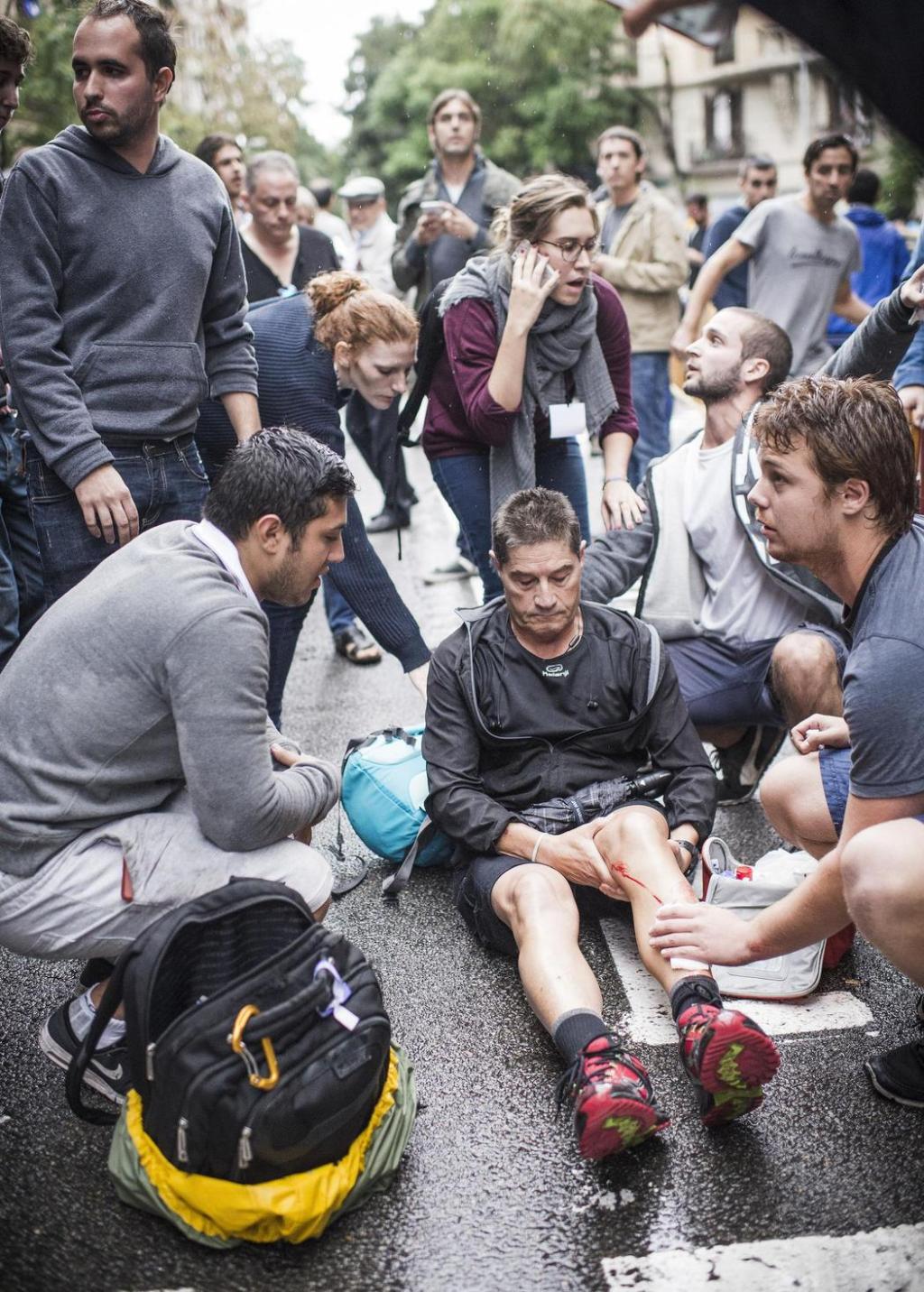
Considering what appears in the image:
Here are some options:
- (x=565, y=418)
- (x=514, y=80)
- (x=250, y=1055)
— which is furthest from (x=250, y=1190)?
(x=514, y=80)

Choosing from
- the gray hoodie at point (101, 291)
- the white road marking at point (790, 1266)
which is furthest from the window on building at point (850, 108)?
the gray hoodie at point (101, 291)

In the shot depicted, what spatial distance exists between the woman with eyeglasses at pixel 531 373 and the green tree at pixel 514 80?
145 feet

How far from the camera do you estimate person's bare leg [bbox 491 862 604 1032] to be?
2.94 metres

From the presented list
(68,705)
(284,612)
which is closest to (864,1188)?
(68,705)

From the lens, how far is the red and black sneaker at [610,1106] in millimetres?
2518

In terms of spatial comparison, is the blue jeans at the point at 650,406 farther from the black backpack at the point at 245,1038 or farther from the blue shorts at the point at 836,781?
the black backpack at the point at 245,1038

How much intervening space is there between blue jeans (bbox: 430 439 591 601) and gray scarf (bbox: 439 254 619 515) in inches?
3.0

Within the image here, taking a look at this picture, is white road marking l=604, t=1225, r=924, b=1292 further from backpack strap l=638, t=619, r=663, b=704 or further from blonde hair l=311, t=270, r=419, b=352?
blonde hair l=311, t=270, r=419, b=352

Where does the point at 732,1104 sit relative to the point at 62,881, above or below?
below

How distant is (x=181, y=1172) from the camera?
240cm

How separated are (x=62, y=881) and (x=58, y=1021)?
0.34 m

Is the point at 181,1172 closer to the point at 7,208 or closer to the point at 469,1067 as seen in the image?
the point at 469,1067

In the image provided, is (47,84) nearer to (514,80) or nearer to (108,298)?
(108,298)

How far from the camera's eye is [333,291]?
443cm
